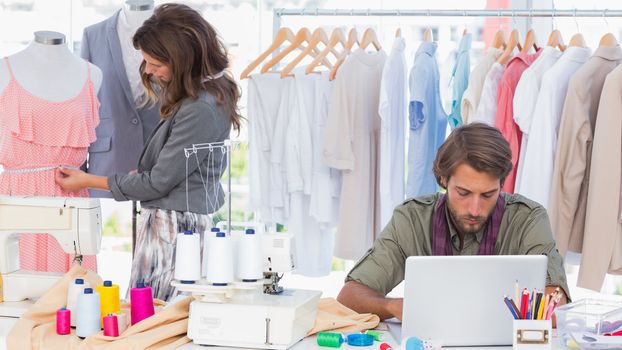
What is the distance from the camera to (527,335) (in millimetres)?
2031

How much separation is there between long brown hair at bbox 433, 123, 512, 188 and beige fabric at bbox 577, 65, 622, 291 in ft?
3.04

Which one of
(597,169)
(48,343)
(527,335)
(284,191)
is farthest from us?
(284,191)

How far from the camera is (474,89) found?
373 cm

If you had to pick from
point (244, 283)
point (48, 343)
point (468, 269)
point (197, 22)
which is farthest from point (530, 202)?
point (48, 343)

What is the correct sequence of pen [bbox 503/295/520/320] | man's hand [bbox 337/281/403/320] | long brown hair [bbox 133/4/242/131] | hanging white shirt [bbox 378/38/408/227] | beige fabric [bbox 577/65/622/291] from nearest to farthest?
pen [bbox 503/295/520/320] → man's hand [bbox 337/281/403/320] → long brown hair [bbox 133/4/242/131] → beige fabric [bbox 577/65/622/291] → hanging white shirt [bbox 378/38/408/227]

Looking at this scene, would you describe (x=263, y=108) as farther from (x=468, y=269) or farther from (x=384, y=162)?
(x=468, y=269)

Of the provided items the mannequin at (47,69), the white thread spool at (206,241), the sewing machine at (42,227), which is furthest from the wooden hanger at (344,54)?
the white thread spool at (206,241)

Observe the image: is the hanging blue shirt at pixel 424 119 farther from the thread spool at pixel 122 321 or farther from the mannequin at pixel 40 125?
the thread spool at pixel 122 321

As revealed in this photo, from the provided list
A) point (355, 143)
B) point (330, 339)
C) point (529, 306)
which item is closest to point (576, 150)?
point (355, 143)

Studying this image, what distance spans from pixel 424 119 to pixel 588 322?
180 centimetres

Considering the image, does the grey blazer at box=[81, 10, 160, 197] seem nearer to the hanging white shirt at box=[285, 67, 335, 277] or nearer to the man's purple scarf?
the hanging white shirt at box=[285, 67, 335, 277]

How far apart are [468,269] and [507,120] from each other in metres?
1.72

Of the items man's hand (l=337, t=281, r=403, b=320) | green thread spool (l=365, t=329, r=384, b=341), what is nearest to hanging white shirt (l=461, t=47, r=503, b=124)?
man's hand (l=337, t=281, r=403, b=320)

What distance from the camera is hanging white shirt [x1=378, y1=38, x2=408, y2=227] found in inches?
151
